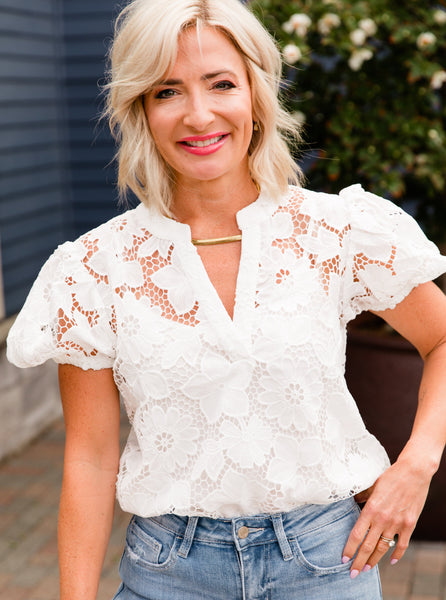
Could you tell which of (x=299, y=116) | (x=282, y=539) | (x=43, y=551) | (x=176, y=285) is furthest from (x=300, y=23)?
(x=43, y=551)

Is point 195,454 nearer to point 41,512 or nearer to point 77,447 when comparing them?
point 77,447

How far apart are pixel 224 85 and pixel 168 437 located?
28.7 inches

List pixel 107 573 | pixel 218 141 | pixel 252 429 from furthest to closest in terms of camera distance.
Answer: pixel 107 573
pixel 218 141
pixel 252 429

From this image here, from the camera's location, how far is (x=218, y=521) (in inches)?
64.4

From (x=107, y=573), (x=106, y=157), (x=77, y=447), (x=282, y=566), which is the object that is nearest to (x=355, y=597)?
(x=282, y=566)

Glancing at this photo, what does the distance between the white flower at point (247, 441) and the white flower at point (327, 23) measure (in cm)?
239

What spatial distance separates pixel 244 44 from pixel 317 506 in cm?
96

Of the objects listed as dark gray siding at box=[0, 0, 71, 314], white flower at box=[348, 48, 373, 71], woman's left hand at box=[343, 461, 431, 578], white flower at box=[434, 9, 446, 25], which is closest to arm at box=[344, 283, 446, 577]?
woman's left hand at box=[343, 461, 431, 578]

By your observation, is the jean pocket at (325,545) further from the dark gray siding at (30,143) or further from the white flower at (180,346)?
the dark gray siding at (30,143)

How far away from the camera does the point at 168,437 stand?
5.39 feet

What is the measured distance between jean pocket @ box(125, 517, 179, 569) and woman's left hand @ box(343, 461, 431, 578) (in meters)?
0.35

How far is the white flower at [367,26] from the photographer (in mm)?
3451

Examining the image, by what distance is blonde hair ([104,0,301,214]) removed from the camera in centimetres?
164

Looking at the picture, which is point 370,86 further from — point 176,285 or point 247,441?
point 247,441
